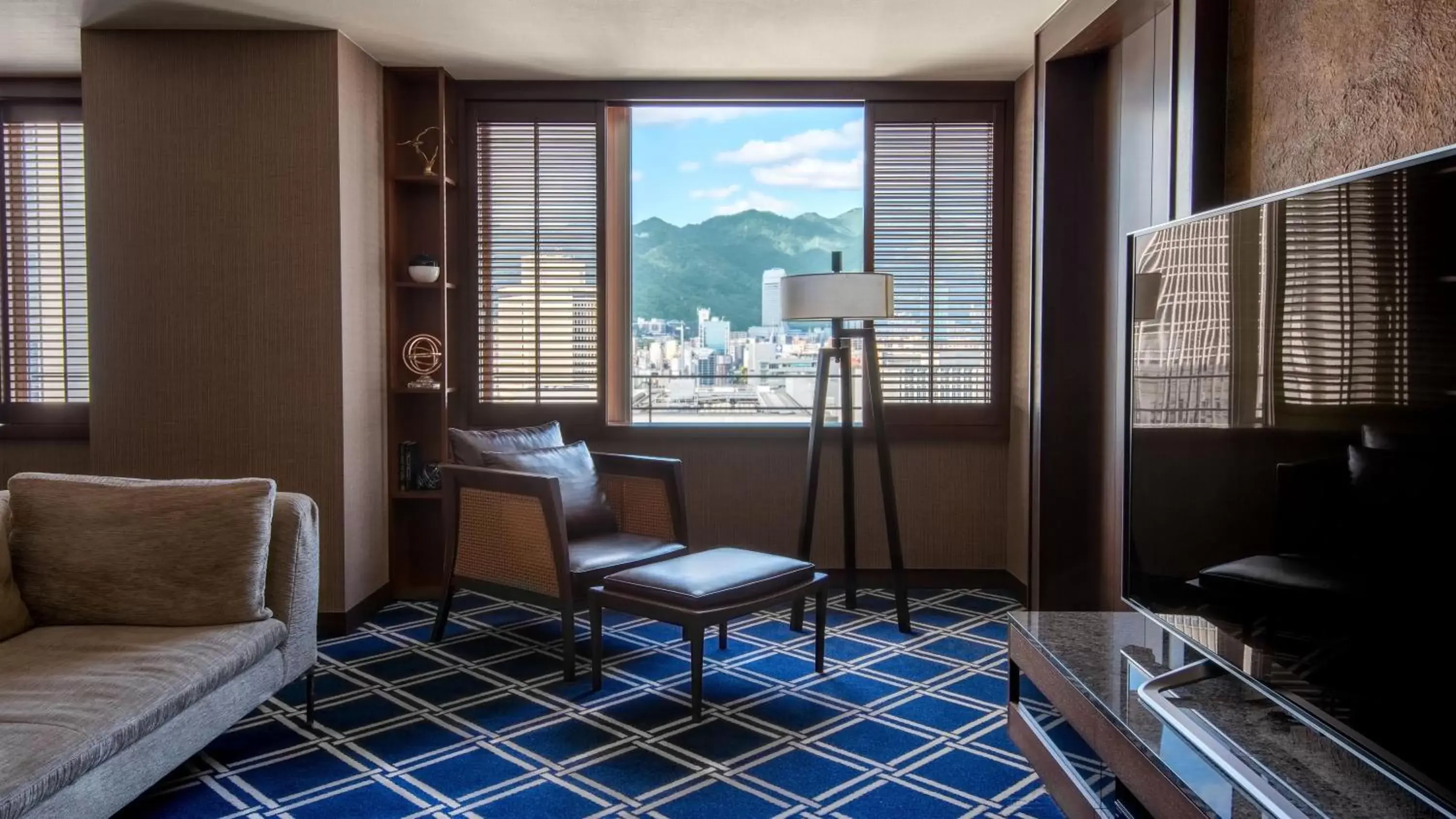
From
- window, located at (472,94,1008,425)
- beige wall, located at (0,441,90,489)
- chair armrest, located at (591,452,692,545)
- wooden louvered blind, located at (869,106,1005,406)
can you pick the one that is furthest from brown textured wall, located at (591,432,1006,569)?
beige wall, located at (0,441,90,489)

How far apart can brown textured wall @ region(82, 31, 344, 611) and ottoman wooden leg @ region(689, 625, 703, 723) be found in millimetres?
1752

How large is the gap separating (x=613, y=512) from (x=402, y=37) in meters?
2.11

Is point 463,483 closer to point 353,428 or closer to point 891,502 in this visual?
point 353,428

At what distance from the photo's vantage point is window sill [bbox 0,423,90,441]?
181 inches

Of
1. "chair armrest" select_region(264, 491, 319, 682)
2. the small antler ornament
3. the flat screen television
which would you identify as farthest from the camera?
the small antler ornament

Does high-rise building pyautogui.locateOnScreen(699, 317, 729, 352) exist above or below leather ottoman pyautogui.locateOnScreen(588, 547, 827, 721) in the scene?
above

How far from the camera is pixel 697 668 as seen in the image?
3027mm

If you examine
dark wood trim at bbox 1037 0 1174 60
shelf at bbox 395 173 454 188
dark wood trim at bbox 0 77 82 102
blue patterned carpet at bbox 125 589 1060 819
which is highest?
dark wood trim at bbox 0 77 82 102

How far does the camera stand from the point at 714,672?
11.5 feet

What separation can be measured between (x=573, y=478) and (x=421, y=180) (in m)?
1.58

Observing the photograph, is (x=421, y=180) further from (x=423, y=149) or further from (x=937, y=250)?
(x=937, y=250)

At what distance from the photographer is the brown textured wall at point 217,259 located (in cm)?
392

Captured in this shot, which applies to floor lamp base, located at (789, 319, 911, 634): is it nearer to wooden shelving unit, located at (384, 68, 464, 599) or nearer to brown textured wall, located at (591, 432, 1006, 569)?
brown textured wall, located at (591, 432, 1006, 569)

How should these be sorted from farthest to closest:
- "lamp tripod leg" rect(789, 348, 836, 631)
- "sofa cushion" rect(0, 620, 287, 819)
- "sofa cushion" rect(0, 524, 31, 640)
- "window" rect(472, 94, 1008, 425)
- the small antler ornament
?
1. "window" rect(472, 94, 1008, 425)
2. the small antler ornament
3. "lamp tripod leg" rect(789, 348, 836, 631)
4. "sofa cushion" rect(0, 524, 31, 640)
5. "sofa cushion" rect(0, 620, 287, 819)
